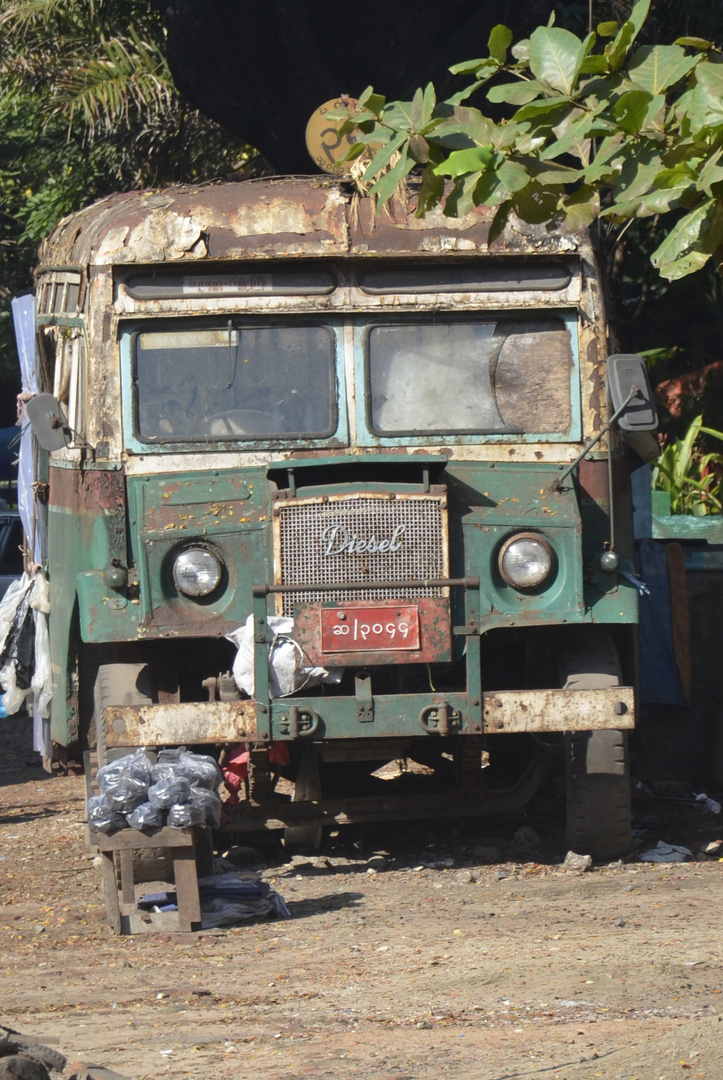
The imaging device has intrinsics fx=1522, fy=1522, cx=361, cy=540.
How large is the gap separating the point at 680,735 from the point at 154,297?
3.66 m

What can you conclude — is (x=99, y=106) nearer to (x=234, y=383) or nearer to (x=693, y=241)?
(x=234, y=383)

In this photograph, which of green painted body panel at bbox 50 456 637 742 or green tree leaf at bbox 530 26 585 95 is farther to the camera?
green painted body panel at bbox 50 456 637 742

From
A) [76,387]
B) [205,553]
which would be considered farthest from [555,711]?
[76,387]

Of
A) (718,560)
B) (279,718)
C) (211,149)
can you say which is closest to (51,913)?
(279,718)

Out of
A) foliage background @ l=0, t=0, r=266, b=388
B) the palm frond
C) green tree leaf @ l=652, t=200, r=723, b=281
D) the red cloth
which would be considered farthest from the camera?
foliage background @ l=0, t=0, r=266, b=388

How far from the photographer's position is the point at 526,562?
625cm

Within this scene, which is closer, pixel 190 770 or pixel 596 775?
pixel 190 770

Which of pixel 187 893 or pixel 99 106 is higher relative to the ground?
pixel 99 106

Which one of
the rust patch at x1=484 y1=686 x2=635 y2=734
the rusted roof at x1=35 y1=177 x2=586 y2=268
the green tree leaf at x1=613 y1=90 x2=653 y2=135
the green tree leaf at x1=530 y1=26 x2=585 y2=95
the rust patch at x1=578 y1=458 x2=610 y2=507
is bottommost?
the rust patch at x1=484 y1=686 x2=635 y2=734

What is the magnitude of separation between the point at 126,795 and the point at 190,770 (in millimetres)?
299

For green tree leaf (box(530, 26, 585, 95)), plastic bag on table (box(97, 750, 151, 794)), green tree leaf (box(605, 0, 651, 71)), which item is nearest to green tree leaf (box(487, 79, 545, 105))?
green tree leaf (box(530, 26, 585, 95))

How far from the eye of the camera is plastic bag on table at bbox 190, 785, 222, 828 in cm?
564

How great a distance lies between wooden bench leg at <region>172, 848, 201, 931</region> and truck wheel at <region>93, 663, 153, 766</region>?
753mm

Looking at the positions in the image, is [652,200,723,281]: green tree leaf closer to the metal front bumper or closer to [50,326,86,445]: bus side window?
the metal front bumper
